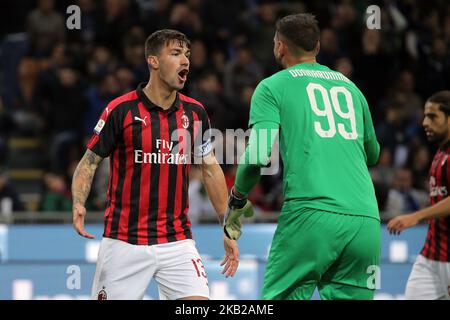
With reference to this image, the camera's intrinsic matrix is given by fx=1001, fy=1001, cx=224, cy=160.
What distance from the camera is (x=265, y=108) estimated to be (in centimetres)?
512

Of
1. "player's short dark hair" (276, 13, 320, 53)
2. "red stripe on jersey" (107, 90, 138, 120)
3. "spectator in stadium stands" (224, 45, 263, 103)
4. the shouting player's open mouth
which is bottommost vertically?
"red stripe on jersey" (107, 90, 138, 120)

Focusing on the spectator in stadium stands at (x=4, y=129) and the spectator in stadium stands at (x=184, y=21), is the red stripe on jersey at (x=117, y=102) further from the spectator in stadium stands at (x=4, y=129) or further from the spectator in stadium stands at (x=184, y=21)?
the spectator in stadium stands at (x=4, y=129)

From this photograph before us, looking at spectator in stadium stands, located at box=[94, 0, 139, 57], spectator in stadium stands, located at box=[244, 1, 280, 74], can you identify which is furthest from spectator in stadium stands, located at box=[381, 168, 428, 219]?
spectator in stadium stands, located at box=[94, 0, 139, 57]

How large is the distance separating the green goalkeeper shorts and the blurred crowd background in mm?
6493

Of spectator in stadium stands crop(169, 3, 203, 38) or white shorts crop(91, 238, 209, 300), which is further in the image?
spectator in stadium stands crop(169, 3, 203, 38)

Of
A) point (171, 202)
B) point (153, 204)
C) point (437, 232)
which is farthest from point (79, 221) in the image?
point (437, 232)

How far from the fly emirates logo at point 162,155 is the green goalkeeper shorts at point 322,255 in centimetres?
108

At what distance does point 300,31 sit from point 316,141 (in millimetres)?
613

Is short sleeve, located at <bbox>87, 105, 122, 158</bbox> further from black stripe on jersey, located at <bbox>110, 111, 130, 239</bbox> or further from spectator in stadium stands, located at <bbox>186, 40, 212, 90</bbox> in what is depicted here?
spectator in stadium stands, located at <bbox>186, 40, 212, 90</bbox>

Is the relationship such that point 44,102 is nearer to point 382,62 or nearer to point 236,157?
point 236,157

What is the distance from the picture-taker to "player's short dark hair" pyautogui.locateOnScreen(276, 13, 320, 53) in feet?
17.4

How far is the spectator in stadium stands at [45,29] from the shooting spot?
13.3 m

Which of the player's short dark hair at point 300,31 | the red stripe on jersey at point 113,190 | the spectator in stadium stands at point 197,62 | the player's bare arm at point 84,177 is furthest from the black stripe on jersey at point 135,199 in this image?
the spectator in stadium stands at point 197,62
